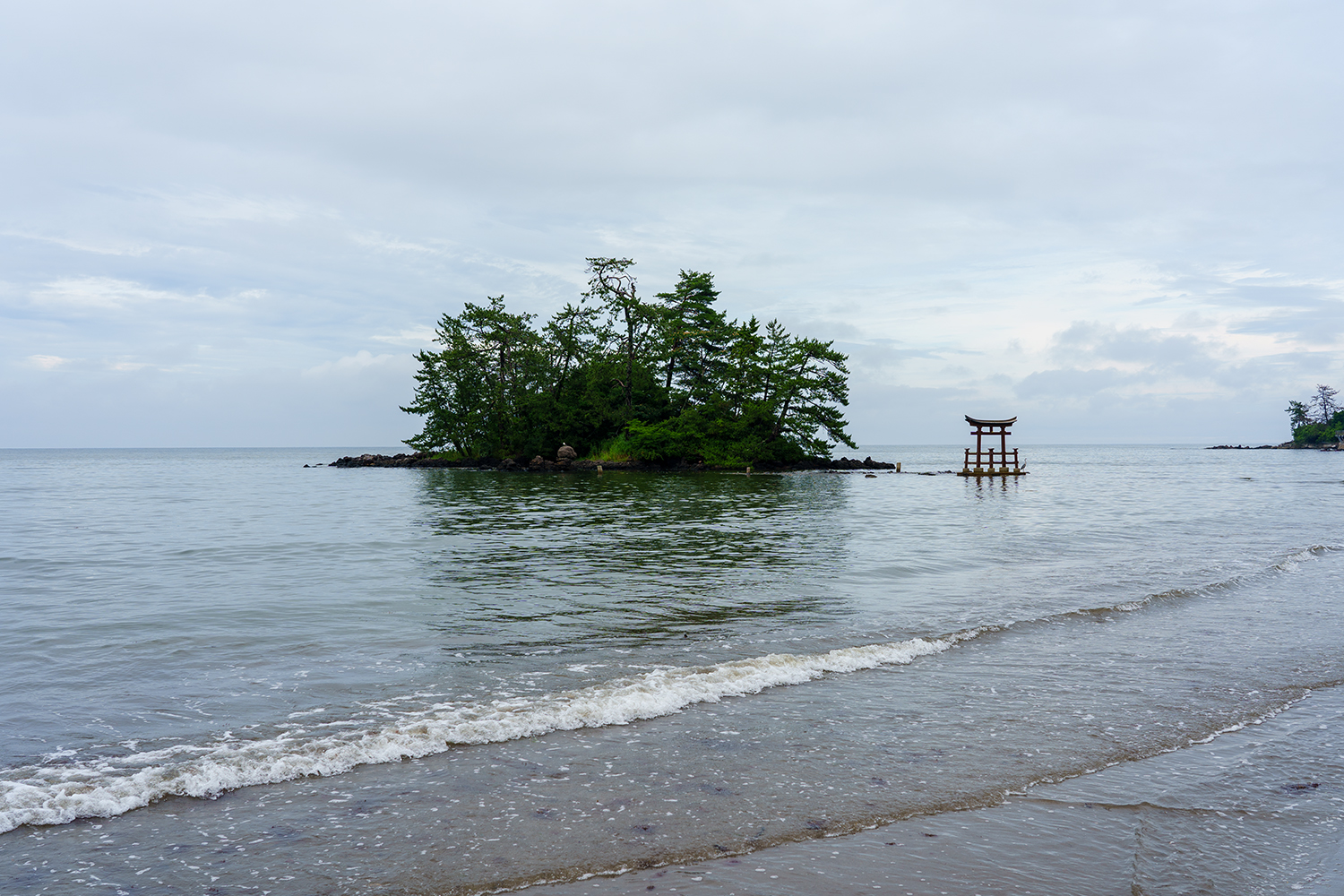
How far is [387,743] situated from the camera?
18.8 ft

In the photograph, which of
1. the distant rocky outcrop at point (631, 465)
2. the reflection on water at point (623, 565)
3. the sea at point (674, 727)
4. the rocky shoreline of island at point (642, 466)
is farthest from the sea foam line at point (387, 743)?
the distant rocky outcrop at point (631, 465)

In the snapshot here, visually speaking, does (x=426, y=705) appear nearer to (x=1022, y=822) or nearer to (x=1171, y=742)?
(x=1022, y=822)

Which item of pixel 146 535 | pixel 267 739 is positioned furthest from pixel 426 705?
pixel 146 535

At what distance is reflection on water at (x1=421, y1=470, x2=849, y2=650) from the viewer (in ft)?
33.3

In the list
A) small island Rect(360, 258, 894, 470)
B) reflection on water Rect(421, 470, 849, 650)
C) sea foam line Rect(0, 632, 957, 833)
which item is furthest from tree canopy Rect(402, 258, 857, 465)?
sea foam line Rect(0, 632, 957, 833)

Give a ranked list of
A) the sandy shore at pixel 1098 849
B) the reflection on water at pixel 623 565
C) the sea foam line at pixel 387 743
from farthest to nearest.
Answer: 1. the reflection on water at pixel 623 565
2. the sea foam line at pixel 387 743
3. the sandy shore at pixel 1098 849

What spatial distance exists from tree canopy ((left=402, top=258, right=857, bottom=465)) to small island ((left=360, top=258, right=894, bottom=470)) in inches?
3.8

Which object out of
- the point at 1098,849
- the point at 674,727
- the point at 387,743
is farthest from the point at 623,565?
the point at 1098,849

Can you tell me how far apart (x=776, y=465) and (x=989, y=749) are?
53727 mm

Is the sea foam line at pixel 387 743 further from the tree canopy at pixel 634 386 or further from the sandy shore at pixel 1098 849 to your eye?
the tree canopy at pixel 634 386

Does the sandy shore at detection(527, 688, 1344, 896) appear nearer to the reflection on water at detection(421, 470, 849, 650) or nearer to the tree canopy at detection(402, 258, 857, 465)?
the reflection on water at detection(421, 470, 849, 650)

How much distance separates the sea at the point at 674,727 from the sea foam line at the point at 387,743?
0.10ft

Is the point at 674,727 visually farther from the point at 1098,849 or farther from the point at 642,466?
the point at 642,466

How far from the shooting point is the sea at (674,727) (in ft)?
13.1
